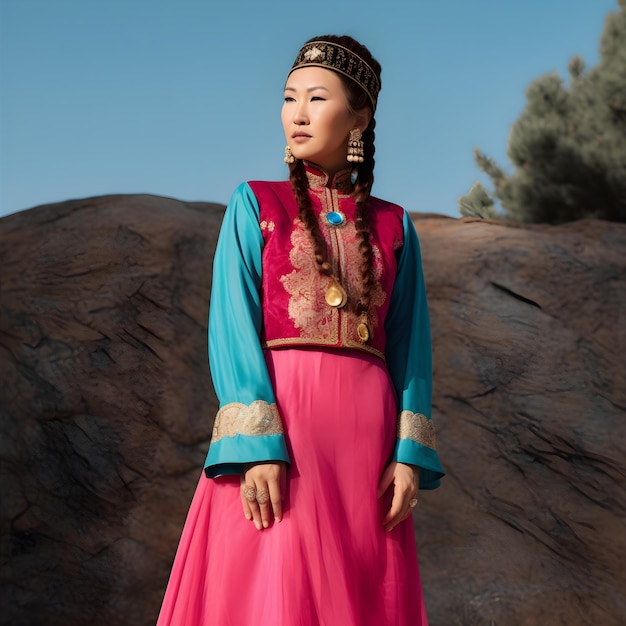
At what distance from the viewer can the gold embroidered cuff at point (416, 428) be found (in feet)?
7.14

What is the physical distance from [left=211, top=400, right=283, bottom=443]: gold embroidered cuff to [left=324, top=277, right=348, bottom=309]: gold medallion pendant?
0.29m

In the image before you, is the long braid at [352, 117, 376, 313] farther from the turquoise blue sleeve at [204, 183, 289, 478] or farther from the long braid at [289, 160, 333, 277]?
the turquoise blue sleeve at [204, 183, 289, 478]

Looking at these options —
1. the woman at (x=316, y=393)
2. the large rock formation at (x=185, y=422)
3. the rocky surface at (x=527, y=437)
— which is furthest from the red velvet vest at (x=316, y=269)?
the rocky surface at (x=527, y=437)

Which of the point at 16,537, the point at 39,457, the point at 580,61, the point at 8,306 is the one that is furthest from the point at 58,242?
the point at 580,61

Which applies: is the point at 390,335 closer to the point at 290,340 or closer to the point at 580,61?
the point at 290,340

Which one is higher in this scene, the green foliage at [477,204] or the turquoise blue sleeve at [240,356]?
the green foliage at [477,204]

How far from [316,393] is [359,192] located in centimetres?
59

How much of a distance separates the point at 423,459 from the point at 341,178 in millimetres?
759

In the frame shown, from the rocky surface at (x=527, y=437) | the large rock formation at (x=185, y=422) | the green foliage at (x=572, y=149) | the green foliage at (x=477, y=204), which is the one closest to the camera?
the large rock formation at (x=185, y=422)

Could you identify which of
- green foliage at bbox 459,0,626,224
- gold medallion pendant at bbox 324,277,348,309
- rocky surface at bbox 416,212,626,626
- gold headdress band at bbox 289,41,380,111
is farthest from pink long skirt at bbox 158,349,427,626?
green foliage at bbox 459,0,626,224

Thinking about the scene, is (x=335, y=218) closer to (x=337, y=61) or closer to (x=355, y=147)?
(x=355, y=147)

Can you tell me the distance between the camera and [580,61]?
7.93 m

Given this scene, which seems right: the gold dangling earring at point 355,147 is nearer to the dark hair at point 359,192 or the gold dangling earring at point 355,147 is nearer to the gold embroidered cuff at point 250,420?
the dark hair at point 359,192

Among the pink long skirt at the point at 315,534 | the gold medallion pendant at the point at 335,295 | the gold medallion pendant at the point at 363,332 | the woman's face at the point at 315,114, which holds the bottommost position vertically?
the pink long skirt at the point at 315,534
